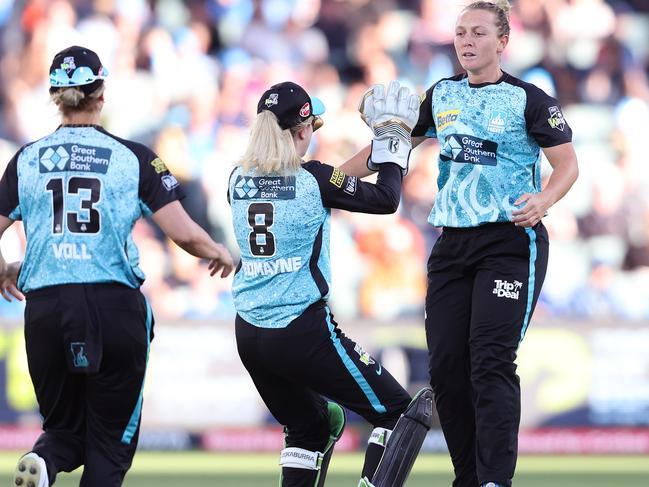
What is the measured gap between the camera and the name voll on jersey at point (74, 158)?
5.15 m

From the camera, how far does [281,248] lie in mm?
5531

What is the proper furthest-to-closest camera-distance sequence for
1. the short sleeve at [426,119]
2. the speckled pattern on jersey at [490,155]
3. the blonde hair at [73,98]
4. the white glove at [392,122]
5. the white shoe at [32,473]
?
the short sleeve at [426,119], the white glove at [392,122], the speckled pattern on jersey at [490,155], the blonde hair at [73,98], the white shoe at [32,473]

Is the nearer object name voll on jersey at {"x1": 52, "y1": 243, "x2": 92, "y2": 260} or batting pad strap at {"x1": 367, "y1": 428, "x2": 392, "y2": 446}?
name voll on jersey at {"x1": 52, "y1": 243, "x2": 92, "y2": 260}

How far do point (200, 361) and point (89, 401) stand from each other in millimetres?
5544

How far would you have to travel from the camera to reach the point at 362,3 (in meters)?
13.0

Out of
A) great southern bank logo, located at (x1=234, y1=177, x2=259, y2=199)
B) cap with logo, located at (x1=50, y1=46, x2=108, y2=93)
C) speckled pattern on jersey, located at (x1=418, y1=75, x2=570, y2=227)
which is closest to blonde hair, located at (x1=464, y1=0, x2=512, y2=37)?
speckled pattern on jersey, located at (x1=418, y1=75, x2=570, y2=227)

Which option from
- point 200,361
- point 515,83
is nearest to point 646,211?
point 200,361

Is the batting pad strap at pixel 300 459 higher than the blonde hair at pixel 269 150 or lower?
lower

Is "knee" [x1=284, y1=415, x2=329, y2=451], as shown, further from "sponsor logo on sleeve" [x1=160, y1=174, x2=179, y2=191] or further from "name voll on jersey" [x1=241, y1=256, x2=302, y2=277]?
"sponsor logo on sleeve" [x1=160, y1=174, x2=179, y2=191]

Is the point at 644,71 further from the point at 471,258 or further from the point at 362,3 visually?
the point at 471,258

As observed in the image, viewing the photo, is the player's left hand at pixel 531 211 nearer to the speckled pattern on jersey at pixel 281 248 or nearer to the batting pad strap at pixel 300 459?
the speckled pattern on jersey at pixel 281 248

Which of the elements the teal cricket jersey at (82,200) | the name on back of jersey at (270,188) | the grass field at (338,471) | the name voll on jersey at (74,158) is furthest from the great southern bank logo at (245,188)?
the grass field at (338,471)

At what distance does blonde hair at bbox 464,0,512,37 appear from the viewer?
19.0ft

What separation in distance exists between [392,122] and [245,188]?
797 mm
